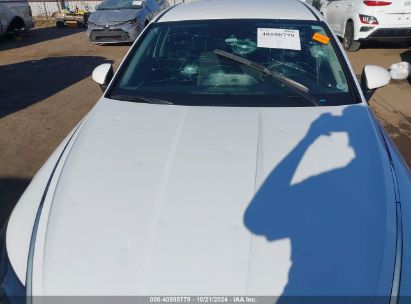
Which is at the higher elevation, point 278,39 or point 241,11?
point 241,11

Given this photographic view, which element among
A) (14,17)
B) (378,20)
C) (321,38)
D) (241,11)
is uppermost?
(241,11)

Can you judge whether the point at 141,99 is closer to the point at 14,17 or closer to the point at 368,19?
the point at 368,19

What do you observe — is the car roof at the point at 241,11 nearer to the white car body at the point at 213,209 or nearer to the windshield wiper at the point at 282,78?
the windshield wiper at the point at 282,78

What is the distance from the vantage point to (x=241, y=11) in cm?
320

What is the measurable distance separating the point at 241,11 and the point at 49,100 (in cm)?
445

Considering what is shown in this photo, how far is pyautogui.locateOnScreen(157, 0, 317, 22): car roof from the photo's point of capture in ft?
10.3

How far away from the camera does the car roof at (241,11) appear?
3.14 meters

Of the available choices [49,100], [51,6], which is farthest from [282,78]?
[51,6]

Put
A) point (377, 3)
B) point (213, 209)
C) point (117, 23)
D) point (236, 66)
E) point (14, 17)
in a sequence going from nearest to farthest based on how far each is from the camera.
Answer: point (213, 209), point (236, 66), point (377, 3), point (117, 23), point (14, 17)

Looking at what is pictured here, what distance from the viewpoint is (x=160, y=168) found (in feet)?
6.63

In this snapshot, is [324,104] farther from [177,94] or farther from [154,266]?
[154,266]

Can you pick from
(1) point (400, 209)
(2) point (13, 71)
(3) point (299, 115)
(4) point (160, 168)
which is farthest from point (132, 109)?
(2) point (13, 71)

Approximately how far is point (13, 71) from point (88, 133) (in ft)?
25.1

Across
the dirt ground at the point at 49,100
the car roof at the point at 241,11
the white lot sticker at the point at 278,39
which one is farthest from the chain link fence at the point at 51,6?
the white lot sticker at the point at 278,39
